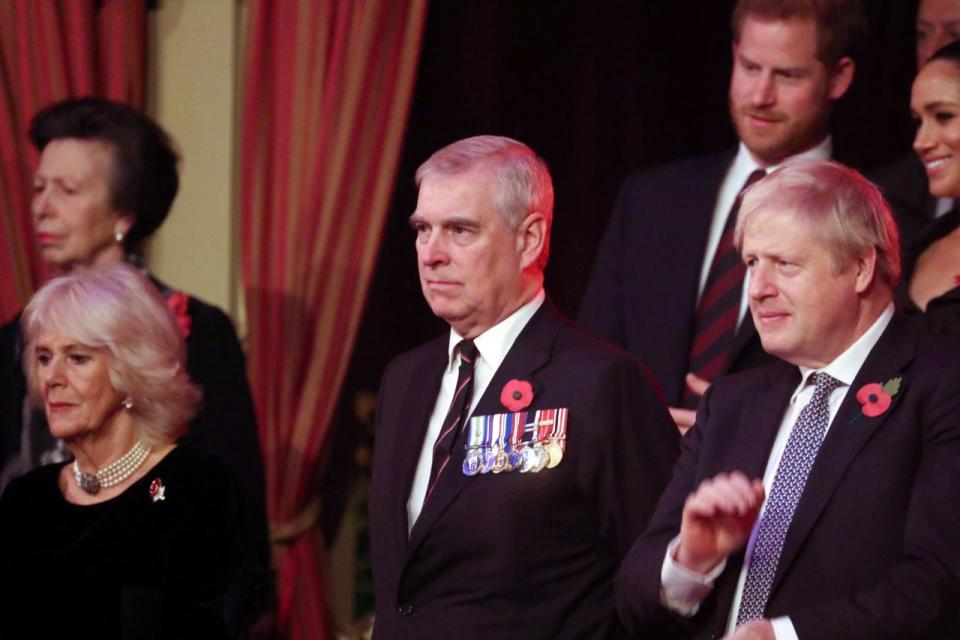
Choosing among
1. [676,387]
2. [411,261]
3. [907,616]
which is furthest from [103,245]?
[907,616]

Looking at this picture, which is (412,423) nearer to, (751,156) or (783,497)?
(783,497)

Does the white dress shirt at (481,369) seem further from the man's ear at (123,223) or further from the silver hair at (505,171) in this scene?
the man's ear at (123,223)

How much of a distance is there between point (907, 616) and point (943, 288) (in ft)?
3.61

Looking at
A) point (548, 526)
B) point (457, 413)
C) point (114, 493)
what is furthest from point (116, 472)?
point (548, 526)

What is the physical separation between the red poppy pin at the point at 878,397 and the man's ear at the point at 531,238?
0.88 metres

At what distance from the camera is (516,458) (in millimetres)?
3416

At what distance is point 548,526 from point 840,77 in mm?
1625

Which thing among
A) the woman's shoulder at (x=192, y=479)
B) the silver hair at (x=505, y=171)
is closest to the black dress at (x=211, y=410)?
the woman's shoulder at (x=192, y=479)

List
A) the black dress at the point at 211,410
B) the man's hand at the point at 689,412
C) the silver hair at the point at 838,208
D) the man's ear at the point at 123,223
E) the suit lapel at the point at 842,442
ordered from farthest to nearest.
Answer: the man's ear at the point at 123,223
the black dress at the point at 211,410
the man's hand at the point at 689,412
the silver hair at the point at 838,208
the suit lapel at the point at 842,442

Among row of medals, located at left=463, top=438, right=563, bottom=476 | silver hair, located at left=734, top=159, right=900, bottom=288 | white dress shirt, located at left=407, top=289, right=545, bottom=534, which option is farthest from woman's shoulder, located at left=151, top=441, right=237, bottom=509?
silver hair, located at left=734, top=159, right=900, bottom=288

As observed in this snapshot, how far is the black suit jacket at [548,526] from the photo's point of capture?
11.1 ft

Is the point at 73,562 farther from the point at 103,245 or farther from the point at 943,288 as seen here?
the point at 943,288

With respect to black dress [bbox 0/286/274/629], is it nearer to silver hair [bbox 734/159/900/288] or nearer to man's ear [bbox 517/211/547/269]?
man's ear [bbox 517/211/547/269]

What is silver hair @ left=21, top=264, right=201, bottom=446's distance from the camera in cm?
376
